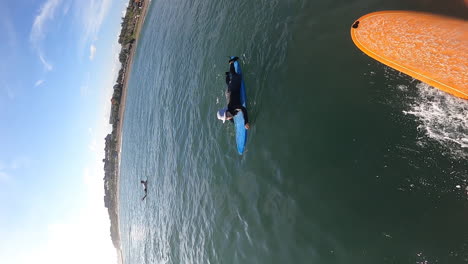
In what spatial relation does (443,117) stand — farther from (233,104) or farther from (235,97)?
(235,97)

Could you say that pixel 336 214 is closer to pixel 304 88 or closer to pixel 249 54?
pixel 304 88

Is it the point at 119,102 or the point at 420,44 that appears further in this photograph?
the point at 119,102

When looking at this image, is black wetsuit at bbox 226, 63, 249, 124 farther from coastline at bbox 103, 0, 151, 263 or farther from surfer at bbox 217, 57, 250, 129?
coastline at bbox 103, 0, 151, 263

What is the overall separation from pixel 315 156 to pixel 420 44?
4531 mm

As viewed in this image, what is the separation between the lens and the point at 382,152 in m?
8.20

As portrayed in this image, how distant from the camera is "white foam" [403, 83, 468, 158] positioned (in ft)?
22.7

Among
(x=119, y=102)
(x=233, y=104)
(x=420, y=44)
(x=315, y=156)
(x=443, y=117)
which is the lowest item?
(x=119, y=102)

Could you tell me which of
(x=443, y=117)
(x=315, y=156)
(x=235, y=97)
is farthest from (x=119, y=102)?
(x=443, y=117)

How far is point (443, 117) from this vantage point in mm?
7301

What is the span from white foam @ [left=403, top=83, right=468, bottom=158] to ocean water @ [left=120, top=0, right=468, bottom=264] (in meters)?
0.03

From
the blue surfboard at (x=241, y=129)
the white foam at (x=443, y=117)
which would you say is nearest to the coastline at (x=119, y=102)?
the blue surfboard at (x=241, y=129)

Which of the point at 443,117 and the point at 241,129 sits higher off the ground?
the point at 443,117

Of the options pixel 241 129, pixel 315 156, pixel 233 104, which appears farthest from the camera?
pixel 241 129

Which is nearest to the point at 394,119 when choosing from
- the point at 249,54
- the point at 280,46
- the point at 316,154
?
the point at 316,154
